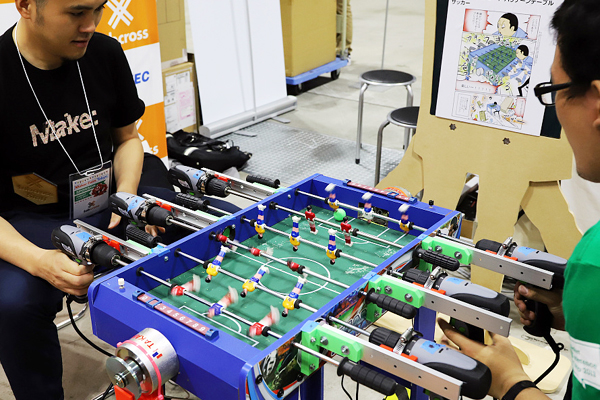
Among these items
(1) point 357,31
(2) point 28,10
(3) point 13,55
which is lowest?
(1) point 357,31

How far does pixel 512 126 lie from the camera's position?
259 centimetres

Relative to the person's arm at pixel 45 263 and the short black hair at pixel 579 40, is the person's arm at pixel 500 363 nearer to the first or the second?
the short black hair at pixel 579 40

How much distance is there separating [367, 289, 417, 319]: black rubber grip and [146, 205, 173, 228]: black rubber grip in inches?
26.2

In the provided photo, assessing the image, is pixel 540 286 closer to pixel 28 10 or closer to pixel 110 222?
pixel 110 222

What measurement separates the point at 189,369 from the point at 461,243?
84cm

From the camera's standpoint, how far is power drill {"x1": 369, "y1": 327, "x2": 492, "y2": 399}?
106 centimetres

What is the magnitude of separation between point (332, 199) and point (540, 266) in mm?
742

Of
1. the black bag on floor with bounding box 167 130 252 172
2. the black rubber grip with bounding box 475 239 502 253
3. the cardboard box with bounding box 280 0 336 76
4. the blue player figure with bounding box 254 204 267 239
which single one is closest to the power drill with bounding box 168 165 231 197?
the blue player figure with bounding box 254 204 267 239

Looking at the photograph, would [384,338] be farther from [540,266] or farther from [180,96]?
[180,96]

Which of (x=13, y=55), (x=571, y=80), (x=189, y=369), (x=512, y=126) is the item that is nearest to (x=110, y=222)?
(x=13, y=55)

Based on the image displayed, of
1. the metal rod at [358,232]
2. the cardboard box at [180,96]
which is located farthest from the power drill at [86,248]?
the cardboard box at [180,96]

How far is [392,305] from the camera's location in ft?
4.23

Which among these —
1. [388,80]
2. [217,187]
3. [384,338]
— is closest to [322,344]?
[384,338]

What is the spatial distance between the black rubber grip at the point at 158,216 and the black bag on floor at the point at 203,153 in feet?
6.85
